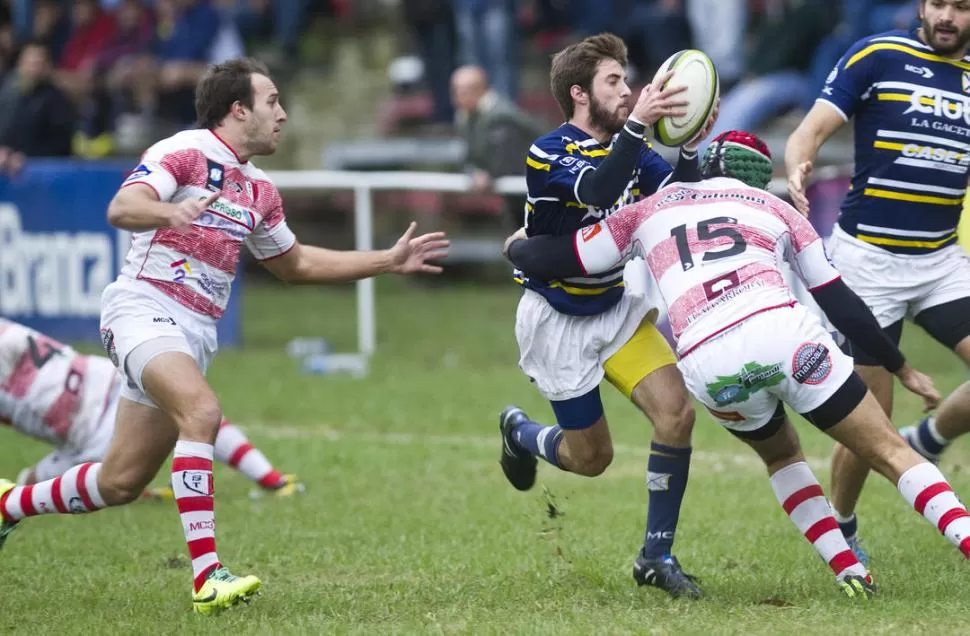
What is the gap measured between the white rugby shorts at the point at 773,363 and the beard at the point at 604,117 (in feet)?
3.60

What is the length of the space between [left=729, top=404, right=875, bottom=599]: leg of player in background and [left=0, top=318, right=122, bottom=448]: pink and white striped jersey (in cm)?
378

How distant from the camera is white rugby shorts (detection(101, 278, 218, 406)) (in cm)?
589

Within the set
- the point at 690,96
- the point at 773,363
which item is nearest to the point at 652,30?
the point at 690,96

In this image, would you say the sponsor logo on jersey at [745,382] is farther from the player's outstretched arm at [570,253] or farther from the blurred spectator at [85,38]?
the blurred spectator at [85,38]

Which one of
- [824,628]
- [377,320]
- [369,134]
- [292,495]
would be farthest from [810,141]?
[369,134]

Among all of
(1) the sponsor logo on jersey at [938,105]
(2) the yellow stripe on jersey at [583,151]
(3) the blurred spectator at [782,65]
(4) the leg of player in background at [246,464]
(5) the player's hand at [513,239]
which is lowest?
(4) the leg of player in background at [246,464]

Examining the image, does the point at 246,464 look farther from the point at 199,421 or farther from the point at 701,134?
the point at 701,134

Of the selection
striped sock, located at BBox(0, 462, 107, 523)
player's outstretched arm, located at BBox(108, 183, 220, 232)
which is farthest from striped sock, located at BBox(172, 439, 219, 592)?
player's outstretched arm, located at BBox(108, 183, 220, 232)

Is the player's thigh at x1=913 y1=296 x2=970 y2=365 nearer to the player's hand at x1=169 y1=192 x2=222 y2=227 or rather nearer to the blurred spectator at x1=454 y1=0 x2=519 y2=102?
the player's hand at x1=169 y1=192 x2=222 y2=227

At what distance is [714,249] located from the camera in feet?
17.9

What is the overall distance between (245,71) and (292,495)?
297 centimetres

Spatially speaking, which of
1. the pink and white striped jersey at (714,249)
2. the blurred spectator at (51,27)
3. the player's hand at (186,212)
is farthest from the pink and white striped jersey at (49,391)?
the blurred spectator at (51,27)

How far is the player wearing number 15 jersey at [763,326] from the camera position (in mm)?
5293

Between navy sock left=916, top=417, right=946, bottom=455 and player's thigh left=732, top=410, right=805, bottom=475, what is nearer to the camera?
player's thigh left=732, top=410, right=805, bottom=475
